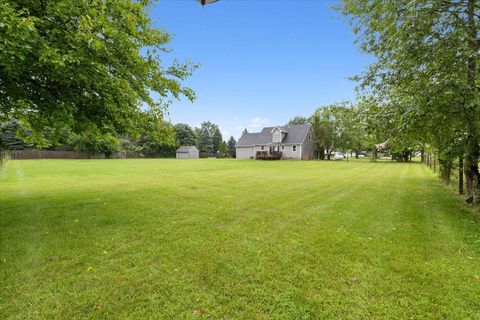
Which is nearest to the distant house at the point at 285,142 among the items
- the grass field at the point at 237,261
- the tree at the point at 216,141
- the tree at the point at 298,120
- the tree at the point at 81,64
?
the tree at the point at 298,120

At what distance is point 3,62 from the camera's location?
3.69 metres

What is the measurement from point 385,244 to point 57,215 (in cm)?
726

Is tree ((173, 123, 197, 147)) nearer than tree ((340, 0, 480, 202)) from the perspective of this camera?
No

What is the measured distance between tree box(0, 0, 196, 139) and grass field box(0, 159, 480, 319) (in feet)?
8.24

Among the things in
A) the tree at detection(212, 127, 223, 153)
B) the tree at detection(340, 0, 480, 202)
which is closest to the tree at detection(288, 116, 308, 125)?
the tree at detection(212, 127, 223, 153)

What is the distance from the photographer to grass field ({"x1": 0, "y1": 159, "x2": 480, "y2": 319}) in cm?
265

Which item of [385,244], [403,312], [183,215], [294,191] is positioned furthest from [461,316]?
[294,191]

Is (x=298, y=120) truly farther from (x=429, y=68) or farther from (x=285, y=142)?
(x=429, y=68)

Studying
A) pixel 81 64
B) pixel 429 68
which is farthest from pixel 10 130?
pixel 429 68

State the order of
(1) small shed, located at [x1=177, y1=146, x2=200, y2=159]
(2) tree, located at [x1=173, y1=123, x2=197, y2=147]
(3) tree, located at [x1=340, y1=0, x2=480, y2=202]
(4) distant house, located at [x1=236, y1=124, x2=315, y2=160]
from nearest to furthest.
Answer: (3) tree, located at [x1=340, y1=0, x2=480, y2=202], (4) distant house, located at [x1=236, y1=124, x2=315, y2=160], (1) small shed, located at [x1=177, y1=146, x2=200, y2=159], (2) tree, located at [x1=173, y1=123, x2=197, y2=147]

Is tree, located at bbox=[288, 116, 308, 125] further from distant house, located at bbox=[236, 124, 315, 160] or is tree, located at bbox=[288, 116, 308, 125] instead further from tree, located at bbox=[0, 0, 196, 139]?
tree, located at bbox=[0, 0, 196, 139]

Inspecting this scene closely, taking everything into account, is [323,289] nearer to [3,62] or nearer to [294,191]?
[3,62]

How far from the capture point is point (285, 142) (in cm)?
3738

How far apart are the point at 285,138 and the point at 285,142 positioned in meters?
0.95
